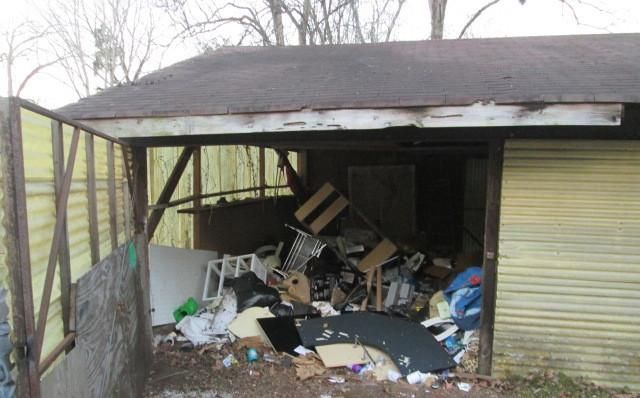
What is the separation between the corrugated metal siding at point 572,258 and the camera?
12.0 feet

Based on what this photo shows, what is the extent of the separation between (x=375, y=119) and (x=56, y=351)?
8.10ft

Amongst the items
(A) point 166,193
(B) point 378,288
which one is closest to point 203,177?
(A) point 166,193

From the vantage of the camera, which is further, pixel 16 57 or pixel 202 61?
pixel 16 57

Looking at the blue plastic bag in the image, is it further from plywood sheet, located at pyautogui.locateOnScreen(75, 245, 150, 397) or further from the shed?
plywood sheet, located at pyautogui.locateOnScreen(75, 245, 150, 397)

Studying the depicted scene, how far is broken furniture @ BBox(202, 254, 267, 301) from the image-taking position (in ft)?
18.4

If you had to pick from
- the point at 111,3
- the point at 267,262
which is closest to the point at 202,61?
the point at 267,262

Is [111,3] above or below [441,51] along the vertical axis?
above

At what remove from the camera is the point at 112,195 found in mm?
3191

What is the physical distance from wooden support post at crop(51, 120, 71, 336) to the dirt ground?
209cm

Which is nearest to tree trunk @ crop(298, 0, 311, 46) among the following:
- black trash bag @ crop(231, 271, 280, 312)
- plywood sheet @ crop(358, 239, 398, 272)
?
plywood sheet @ crop(358, 239, 398, 272)

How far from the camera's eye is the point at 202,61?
5832 millimetres

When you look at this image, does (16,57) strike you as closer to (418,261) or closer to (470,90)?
(418,261)

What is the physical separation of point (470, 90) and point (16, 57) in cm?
1529

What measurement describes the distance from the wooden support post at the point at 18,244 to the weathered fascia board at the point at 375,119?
5.74ft
